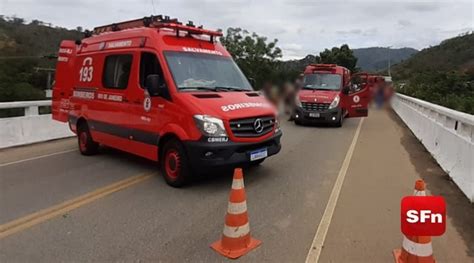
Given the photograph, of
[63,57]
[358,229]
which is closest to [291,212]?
[358,229]

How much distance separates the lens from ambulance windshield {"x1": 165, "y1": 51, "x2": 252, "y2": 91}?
6.73 metres

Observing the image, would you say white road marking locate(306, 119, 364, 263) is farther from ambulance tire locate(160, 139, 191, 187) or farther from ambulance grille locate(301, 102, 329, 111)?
ambulance grille locate(301, 102, 329, 111)

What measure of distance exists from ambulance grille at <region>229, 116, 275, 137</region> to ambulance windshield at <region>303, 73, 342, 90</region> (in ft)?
32.6

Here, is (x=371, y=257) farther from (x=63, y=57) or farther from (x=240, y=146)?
(x=63, y=57)

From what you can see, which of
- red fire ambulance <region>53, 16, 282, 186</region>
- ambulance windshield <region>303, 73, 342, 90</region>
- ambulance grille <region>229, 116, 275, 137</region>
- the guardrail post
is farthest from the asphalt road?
ambulance windshield <region>303, 73, 342, 90</region>

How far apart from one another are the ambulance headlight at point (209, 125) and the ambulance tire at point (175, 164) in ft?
1.70

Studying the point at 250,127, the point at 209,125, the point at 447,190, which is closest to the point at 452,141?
the point at 447,190

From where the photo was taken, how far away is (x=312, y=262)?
3854 mm

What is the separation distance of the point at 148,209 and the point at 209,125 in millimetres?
1489

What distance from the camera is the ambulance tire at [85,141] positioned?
349 inches

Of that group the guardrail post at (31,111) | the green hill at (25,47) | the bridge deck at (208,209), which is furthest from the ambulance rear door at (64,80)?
the green hill at (25,47)

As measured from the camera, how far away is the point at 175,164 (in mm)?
6398

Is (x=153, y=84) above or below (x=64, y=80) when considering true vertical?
below

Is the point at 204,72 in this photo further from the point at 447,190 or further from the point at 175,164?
the point at 447,190
